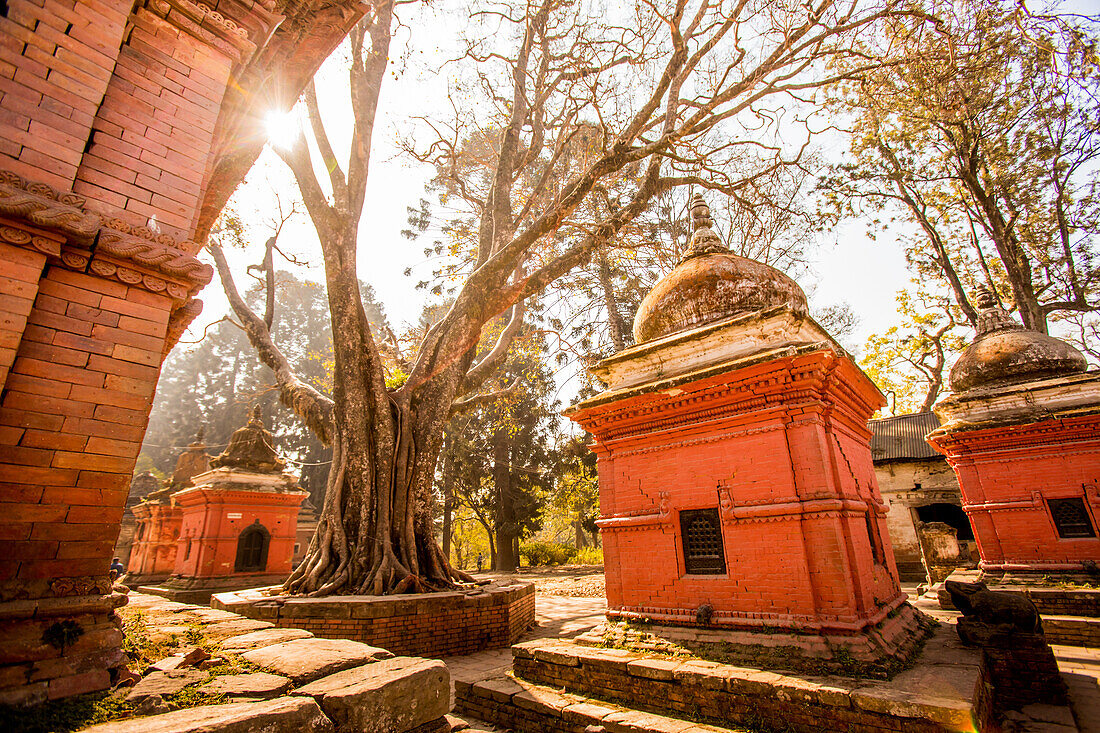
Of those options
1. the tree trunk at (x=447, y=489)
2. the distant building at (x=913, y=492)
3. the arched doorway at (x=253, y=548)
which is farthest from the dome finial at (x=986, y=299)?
the tree trunk at (x=447, y=489)

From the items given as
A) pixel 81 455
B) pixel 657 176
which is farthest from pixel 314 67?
pixel 657 176

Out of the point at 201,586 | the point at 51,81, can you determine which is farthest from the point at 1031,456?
the point at 201,586

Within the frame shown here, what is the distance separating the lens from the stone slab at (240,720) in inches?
68.4

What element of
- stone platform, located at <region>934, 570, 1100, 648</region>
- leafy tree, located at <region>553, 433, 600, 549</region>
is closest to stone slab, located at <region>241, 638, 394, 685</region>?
stone platform, located at <region>934, 570, 1100, 648</region>

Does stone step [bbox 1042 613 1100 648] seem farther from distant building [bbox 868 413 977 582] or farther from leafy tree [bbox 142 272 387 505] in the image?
leafy tree [bbox 142 272 387 505]

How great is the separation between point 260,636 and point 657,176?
8.86 m

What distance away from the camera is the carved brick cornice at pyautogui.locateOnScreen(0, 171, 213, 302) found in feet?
7.49

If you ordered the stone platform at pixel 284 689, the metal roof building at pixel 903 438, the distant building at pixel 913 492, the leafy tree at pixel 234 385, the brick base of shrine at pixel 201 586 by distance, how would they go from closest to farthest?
the stone platform at pixel 284 689, the brick base of shrine at pixel 201 586, the distant building at pixel 913 492, the metal roof building at pixel 903 438, the leafy tree at pixel 234 385

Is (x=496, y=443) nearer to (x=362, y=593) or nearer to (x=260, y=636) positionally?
(x=362, y=593)

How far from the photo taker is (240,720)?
1.84 m

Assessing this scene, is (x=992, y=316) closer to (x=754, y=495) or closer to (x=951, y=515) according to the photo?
(x=754, y=495)

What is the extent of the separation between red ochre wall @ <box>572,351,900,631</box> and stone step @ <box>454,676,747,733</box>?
3.57 feet

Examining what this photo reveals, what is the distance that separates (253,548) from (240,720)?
40.9 ft

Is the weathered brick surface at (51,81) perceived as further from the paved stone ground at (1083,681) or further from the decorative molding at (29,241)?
the paved stone ground at (1083,681)
